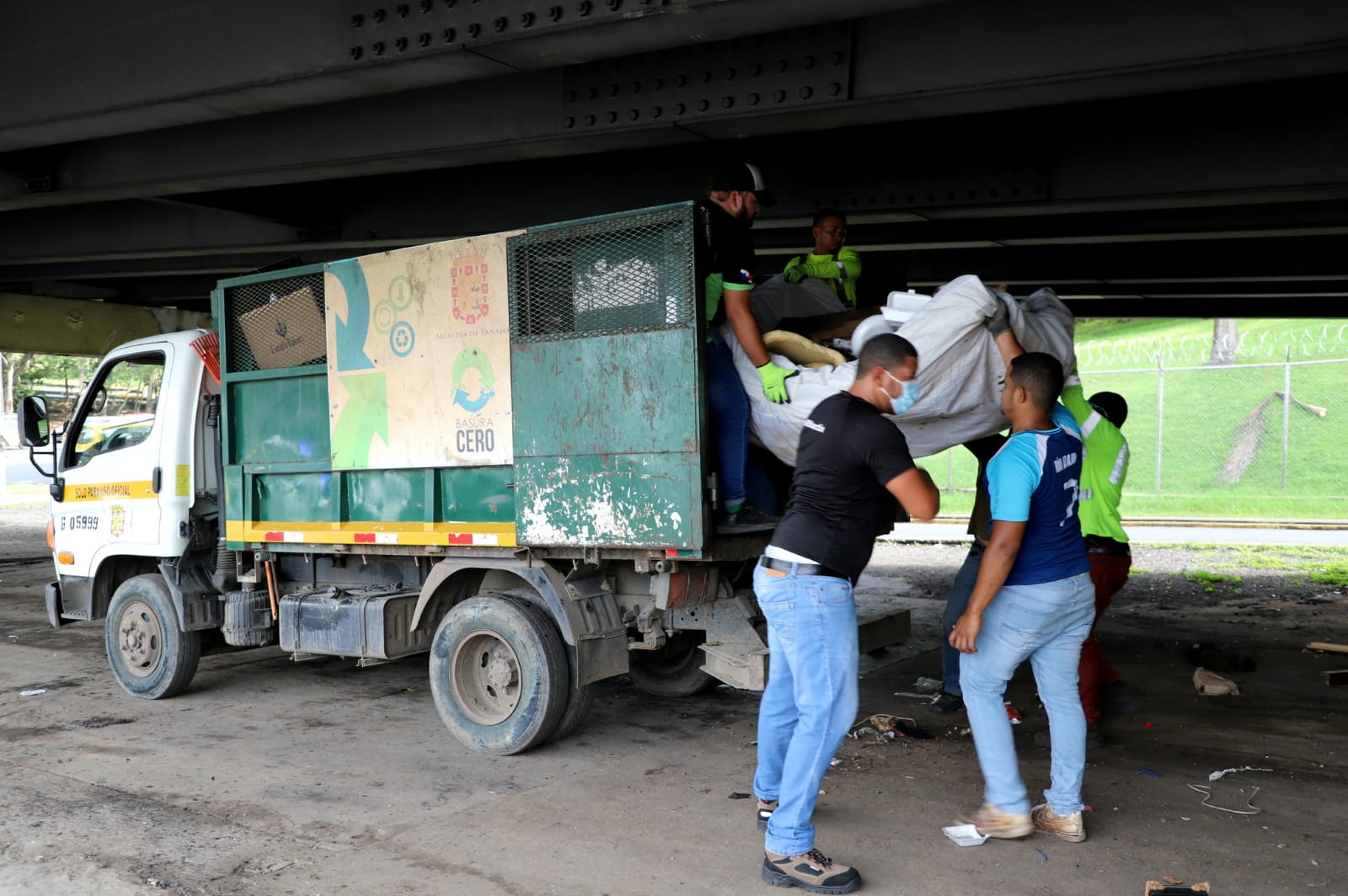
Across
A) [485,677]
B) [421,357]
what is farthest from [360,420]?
[485,677]

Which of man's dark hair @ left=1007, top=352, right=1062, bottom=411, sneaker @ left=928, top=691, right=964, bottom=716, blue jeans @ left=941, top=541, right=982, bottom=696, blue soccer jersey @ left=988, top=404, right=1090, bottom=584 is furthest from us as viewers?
sneaker @ left=928, top=691, right=964, bottom=716

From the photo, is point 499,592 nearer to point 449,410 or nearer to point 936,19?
point 449,410

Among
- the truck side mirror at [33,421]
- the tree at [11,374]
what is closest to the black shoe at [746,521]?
the truck side mirror at [33,421]

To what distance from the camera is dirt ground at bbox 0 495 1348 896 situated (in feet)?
13.9

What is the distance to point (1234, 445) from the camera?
870 inches

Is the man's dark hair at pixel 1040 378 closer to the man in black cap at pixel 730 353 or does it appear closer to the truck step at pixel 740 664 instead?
the man in black cap at pixel 730 353

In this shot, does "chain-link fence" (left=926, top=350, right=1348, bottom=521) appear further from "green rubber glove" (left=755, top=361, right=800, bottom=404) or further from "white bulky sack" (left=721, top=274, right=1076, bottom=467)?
"green rubber glove" (left=755, top=361, right=800, bottom=404)

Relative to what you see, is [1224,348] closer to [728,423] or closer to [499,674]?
[728,423]

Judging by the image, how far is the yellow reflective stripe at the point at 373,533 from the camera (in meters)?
5.89

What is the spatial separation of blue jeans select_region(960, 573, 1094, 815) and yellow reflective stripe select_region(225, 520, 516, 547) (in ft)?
8.45

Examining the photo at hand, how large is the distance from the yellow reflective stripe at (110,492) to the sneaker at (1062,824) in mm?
5959

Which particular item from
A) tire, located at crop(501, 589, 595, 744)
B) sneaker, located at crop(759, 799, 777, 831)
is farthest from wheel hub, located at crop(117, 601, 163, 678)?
sneaker, located at crop(759, 799, 777, 831)

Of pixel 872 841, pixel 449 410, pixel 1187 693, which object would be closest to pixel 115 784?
pixel 449 410

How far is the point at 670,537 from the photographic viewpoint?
520 centimetres
